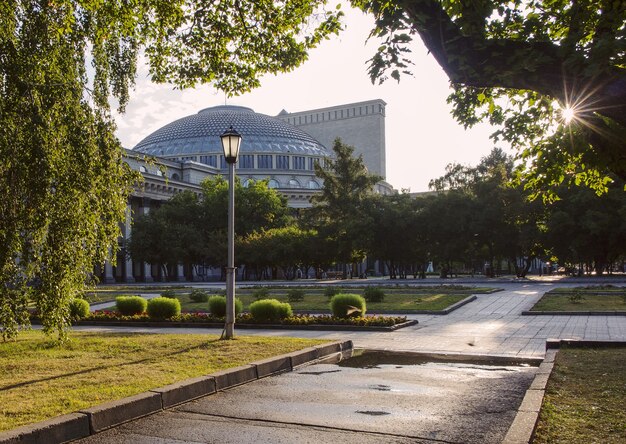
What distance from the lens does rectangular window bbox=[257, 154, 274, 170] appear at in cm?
12094

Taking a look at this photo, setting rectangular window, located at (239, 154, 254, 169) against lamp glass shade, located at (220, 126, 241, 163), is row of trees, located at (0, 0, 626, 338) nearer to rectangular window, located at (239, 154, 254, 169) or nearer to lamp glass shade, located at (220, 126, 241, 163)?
lamp glass shade, located at (220, 126, 241, 163)

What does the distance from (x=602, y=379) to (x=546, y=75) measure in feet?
16.4

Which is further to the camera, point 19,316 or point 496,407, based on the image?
point 19,316

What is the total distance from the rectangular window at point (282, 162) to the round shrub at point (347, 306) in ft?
339

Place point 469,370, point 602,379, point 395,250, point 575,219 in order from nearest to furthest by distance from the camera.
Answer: point 602,379 < point 469,370 < point 575,219 < point 395,250

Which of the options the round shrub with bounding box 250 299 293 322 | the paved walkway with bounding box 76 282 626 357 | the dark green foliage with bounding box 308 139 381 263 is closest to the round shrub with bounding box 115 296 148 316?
the paved walkway with bounding box 76 282 626 357

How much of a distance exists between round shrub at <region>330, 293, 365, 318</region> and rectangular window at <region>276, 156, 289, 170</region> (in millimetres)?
103469

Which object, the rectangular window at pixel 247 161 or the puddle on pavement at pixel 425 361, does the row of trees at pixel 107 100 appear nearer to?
the puddle on pavement at pixel 425 361

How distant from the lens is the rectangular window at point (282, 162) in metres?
122

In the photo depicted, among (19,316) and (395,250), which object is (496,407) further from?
(395,250)

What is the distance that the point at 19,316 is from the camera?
10039mm

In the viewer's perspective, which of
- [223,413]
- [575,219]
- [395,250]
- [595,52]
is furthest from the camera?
[395,250]

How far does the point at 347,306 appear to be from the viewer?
61.8 ft

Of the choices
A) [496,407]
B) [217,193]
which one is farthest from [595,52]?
[217,193]
